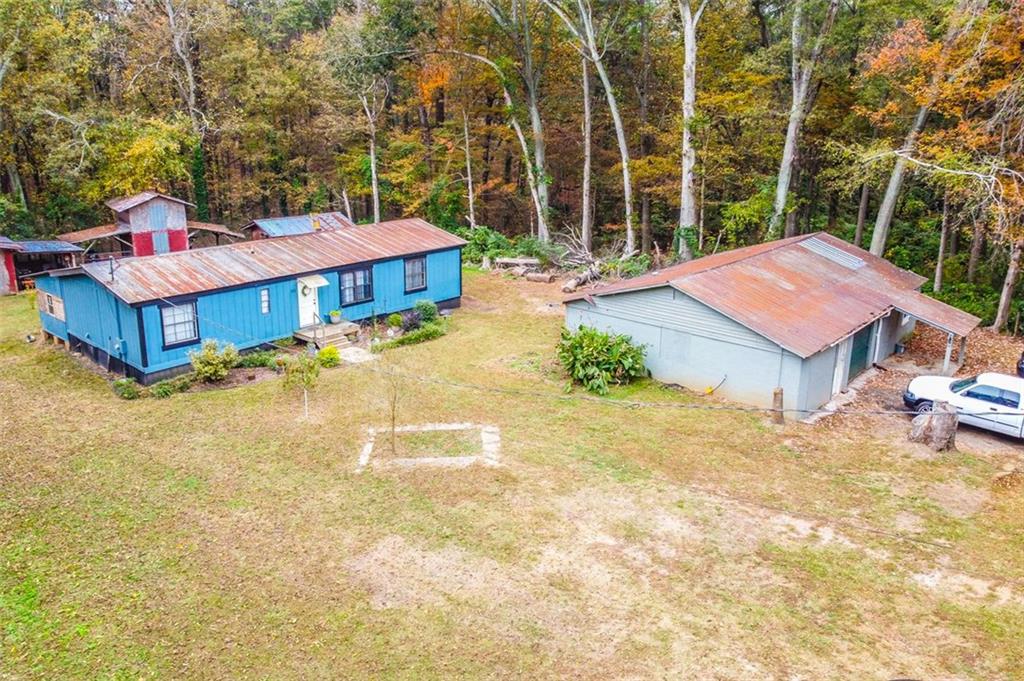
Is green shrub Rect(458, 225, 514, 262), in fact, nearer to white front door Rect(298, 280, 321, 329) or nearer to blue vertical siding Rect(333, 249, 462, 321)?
blue vertical siding Rect(333, 249, 462, 321)

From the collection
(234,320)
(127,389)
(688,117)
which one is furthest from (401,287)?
(688,117)

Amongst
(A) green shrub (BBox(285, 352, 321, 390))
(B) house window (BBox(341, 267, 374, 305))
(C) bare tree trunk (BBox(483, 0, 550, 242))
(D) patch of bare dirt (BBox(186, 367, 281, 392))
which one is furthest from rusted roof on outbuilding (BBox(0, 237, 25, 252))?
(C) bare tree trunk (BBox(483, 0, 550, 242))

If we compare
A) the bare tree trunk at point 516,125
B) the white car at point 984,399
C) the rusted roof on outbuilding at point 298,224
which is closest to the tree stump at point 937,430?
the white car at point 984,399

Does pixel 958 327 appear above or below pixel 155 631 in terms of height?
above

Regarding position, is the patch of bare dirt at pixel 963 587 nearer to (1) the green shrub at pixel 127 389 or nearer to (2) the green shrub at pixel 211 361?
(2) the green shrub at pixel 211 361

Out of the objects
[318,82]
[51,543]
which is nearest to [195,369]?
[51,543]

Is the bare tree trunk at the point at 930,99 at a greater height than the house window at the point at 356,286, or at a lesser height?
greater

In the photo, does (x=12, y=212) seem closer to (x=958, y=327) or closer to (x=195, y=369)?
(x=195, y=369)
